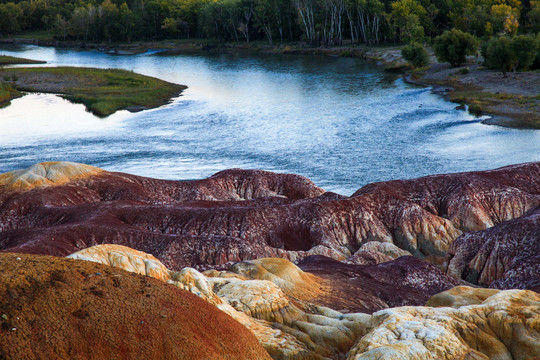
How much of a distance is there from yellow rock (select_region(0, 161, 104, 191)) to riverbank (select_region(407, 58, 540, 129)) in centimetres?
5509

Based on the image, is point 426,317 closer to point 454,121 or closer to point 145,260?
point 145,260

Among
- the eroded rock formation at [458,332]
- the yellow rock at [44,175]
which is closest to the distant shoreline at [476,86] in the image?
the yellow rock at [44,175]

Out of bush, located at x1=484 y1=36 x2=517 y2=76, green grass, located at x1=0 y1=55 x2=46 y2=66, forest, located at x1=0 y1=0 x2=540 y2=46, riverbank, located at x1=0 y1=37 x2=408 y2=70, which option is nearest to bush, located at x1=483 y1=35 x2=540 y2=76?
bush, located at x1=484 y1=36 x2=517 y2=76

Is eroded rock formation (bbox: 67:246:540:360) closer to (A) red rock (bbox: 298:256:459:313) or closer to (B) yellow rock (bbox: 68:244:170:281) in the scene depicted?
(B) yellow rock (bbox: 68:244:170:281)

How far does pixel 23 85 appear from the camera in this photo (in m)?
118

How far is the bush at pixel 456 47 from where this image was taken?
120m

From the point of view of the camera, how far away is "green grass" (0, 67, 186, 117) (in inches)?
4021

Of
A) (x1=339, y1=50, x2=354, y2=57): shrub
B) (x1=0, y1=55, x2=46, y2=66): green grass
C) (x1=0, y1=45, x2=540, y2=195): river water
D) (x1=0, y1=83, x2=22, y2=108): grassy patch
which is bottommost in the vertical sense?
(x1=0, y1=45, x2=540, y2=195): river water

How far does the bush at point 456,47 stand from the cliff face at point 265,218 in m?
81.7

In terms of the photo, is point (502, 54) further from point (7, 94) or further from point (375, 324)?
Answer: point (375, 324)

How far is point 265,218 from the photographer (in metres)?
36.2

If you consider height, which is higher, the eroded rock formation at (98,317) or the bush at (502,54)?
the bush at (502,54)

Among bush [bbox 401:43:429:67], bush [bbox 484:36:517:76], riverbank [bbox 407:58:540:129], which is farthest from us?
bush [bbox 401:43:429:67]

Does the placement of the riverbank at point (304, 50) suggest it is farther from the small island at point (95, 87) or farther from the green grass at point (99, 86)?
the small island at point (95, 87)
